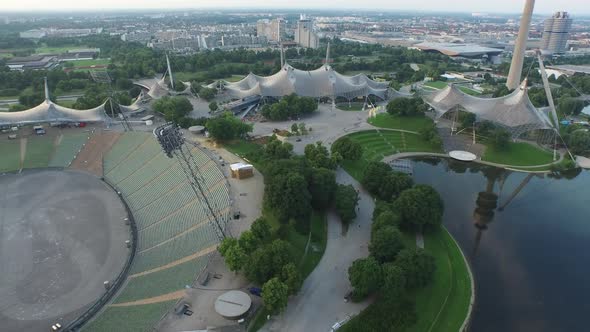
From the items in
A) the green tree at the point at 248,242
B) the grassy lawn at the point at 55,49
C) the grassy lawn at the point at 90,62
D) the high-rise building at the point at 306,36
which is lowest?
the green tree at the point at 248,242

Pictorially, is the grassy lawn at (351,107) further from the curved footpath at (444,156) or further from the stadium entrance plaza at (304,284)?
the stadium entrance plaza at (304,284)

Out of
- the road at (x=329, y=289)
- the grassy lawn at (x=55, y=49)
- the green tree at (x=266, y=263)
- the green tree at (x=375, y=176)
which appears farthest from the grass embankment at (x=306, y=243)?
the grassy lawn at (x=55, y=49)

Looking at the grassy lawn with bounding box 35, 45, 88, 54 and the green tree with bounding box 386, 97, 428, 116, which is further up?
the grassy lawn with bounding box 35, 45, 88, 54

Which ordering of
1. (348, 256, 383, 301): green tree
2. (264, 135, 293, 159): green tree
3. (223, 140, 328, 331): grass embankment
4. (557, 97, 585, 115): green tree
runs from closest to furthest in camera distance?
1. (348, 256, 383, 301): green tree
2. (223, 140, 328, 331): grass embankment
3. (264, 135, 293, 159): green tree
4. (557, 97, 585, 115): green tree

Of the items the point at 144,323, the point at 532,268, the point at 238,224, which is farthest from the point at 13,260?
the point at 532,268

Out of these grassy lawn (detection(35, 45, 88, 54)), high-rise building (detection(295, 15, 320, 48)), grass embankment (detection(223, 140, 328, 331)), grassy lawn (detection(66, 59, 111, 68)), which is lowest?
grass embankment (detection(223, 140, 328, 331))

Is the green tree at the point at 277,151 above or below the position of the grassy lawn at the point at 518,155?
above

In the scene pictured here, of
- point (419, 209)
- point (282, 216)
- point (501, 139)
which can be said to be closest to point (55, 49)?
point (282, 216)

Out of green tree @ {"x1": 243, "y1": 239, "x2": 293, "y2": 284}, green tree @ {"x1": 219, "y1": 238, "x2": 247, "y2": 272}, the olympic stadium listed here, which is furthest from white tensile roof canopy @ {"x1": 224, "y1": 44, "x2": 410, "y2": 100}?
green tree @ {"x1": 243, "y1": 239, "x2": 293, "y2": 284}

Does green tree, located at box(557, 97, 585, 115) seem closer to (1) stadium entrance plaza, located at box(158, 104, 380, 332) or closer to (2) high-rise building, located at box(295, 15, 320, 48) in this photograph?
(1) stadium entrance plaza, located at box(158, 104, 380, 332)
